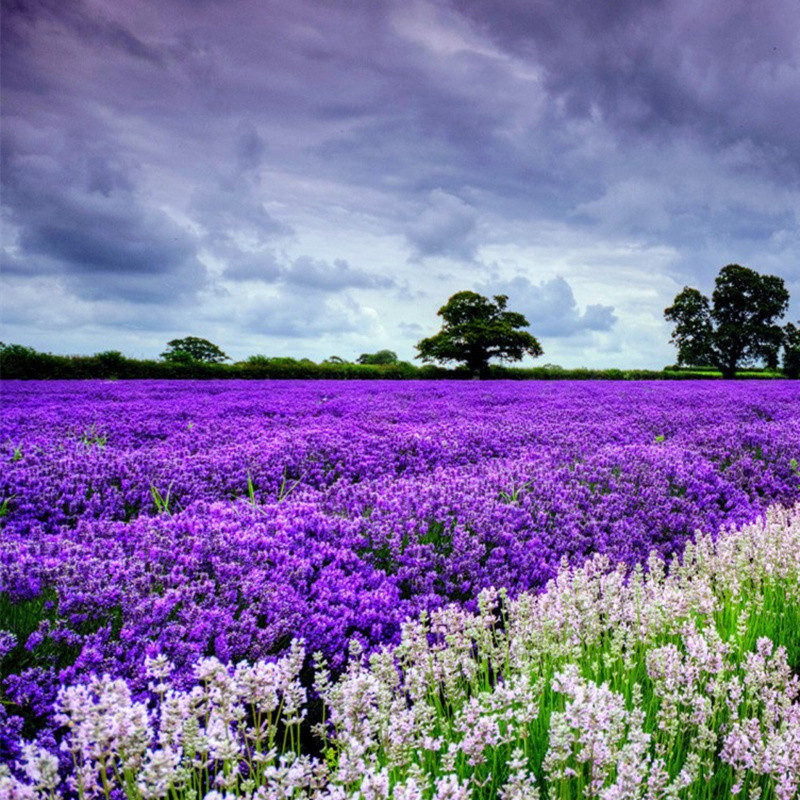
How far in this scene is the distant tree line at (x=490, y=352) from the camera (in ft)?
89.1

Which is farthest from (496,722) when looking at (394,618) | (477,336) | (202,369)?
(477,336)

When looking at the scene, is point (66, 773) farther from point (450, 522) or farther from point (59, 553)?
point (450, 522)

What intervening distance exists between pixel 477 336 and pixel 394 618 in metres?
37.4

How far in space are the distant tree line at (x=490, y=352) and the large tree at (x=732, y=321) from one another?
0.08m

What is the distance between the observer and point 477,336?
39.8 meters

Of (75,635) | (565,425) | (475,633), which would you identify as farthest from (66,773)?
(565,425)

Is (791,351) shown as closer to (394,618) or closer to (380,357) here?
(380,357)

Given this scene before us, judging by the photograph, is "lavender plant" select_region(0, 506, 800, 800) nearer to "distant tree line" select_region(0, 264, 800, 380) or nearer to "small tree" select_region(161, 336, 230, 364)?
Answer: "distant tree line" select_region(0, 264, 800, 380)

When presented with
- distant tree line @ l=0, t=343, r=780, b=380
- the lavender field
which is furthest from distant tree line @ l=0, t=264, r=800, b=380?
the lavender field

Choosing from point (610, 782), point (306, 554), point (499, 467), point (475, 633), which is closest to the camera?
point (610, 782)

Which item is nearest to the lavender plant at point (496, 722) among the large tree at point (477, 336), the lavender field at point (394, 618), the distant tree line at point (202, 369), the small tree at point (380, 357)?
the lavender field at point (394, 618)

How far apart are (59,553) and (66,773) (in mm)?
1562

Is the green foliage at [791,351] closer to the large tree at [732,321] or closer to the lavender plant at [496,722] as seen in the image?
the large tree at [732,321]

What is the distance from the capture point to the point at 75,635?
2508 mm
